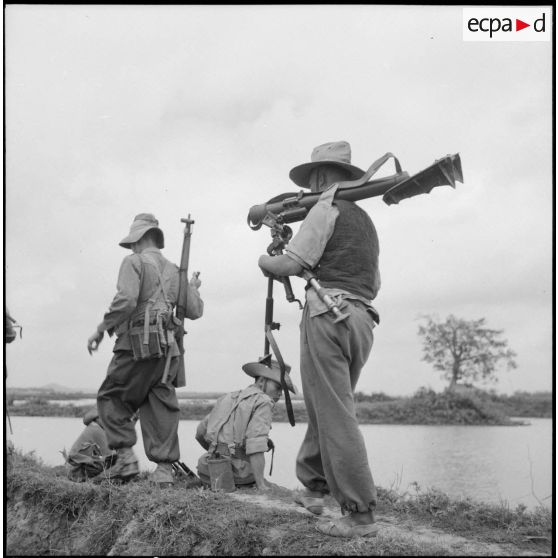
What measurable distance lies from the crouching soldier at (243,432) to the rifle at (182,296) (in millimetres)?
658

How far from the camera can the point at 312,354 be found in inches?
170

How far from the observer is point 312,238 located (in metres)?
4.45

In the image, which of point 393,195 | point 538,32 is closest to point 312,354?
point 393,195

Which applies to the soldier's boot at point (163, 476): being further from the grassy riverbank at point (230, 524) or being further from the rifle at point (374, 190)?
the rifle at point (374, 190)

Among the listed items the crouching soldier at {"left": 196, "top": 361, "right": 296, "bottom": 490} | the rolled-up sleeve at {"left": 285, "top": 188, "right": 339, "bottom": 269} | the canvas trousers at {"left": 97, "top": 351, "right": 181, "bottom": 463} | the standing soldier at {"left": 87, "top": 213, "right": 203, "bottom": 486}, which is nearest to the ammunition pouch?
the standing soldier at {"left": 87, "top": 213, "right": 203, "bottom": 486}

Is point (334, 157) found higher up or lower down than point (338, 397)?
higher up

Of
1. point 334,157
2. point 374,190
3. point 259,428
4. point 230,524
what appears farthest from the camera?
point 259,428

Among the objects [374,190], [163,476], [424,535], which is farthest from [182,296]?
[424,535]

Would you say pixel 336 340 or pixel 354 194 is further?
pixel 354 194

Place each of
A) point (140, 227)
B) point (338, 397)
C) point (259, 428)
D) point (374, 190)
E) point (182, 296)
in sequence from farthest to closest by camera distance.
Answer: point (140, 227), point (182, 296), point (259, 428), point (374, 190), point (338, 397)

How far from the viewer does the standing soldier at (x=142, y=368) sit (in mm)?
6207

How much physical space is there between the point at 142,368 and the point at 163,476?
1.03m

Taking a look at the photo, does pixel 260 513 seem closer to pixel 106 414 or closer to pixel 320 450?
pixel 320 450

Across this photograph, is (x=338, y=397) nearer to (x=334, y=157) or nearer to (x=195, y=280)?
(x=334, y=157)
